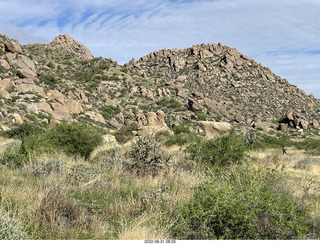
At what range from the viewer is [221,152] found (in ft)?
32.3

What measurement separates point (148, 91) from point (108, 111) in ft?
45.9

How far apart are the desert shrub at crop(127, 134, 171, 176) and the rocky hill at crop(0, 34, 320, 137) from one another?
1503cm

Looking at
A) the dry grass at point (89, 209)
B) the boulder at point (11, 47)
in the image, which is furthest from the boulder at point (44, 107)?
the dry grass at point (89, 209)

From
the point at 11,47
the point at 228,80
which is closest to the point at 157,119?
the point at 11,47

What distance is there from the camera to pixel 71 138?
1235cm

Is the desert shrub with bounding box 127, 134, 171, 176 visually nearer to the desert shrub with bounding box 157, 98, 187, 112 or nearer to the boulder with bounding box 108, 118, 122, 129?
the boulder with bounding box 108, 118, 122, 129

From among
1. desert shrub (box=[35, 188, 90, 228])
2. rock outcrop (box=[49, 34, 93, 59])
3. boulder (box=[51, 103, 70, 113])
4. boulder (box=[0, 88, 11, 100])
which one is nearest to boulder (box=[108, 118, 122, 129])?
boulder (box=[51, 103, 70, 113])

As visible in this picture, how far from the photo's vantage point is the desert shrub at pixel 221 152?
9.62 metres

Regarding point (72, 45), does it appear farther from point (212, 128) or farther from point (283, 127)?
point (212, 128)

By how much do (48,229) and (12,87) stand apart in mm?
41151

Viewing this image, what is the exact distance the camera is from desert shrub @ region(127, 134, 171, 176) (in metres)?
8.41

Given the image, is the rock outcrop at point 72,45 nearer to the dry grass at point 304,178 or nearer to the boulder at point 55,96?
the boulder at point 55,96

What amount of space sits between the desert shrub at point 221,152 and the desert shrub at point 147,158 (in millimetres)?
1394

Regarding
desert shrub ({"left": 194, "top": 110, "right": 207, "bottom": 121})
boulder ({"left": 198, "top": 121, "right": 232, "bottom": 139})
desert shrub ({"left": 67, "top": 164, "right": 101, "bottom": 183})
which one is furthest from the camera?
desert shrub ({"left": 194, "top": 110, "right": 207, "bottom": 121})
